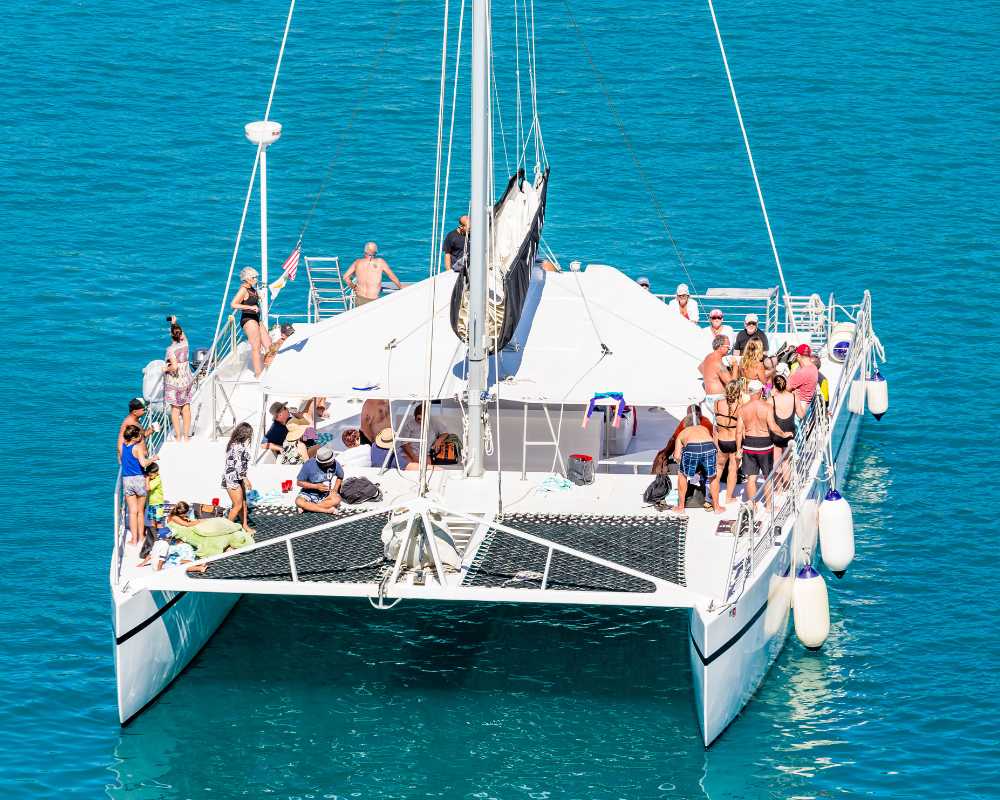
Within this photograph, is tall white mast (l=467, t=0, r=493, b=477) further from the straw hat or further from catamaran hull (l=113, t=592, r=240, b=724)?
catamaran hull (l=113, t=592, r=240, b=724)

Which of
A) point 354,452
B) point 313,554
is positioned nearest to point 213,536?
point 313,554

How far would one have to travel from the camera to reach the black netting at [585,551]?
748 inches

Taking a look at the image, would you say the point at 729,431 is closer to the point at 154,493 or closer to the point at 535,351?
the point at 535,351

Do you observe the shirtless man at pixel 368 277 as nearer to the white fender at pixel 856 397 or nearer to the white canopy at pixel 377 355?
the white canopy at pixel 377 355

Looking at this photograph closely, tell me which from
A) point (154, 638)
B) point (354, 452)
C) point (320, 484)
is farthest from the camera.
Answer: point (354, 452)

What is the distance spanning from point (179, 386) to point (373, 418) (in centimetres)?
240

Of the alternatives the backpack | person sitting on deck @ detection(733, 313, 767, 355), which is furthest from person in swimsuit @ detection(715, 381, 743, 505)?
the backpack

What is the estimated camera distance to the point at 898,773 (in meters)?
19.2

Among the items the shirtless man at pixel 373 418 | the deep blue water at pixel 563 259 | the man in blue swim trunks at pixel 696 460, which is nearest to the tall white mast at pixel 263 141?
the shirtless man at pixel 373 418

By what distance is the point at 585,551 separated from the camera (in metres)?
19.8

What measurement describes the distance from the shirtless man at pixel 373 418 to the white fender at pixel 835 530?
5359 millimetres

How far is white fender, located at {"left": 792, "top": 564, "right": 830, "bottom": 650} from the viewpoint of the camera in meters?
20.6

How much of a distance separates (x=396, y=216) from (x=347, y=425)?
1382 centimetres

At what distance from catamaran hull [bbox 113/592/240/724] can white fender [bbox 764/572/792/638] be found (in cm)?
639
